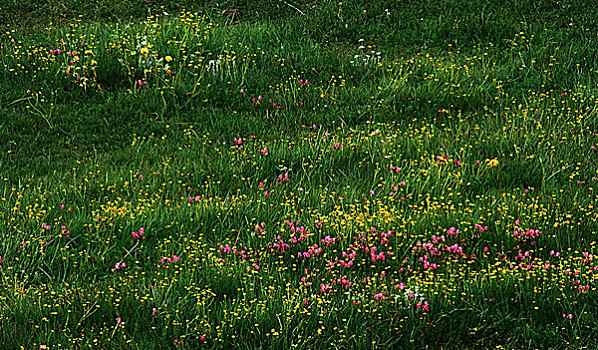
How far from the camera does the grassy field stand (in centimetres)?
453

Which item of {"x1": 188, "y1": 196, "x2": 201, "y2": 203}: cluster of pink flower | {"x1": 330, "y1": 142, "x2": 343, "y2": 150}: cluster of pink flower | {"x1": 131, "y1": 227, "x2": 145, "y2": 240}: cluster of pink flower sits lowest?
{"x1": 131, "y1": 227, "x2": 145, "y2": 240}: cluster of pink flower

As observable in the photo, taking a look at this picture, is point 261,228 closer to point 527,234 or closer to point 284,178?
point 284,178

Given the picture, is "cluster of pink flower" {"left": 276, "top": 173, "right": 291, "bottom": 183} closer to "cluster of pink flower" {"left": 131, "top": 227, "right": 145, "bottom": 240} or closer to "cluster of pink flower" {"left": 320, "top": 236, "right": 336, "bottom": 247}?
"cluster of pink flower" {"left": 320, "top": 236, "right": 336, "bottom": 247}

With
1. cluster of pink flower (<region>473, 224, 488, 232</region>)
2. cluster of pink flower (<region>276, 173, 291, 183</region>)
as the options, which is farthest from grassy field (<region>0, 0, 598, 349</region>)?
cluster of pink flower (<region>276, 173, 291, 183</region>)

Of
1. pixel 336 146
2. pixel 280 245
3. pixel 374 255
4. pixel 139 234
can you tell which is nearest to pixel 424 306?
pixel 374 255

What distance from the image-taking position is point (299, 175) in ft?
21.2

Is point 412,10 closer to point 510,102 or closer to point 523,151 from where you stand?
point 510,102

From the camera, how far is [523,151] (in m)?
6.61

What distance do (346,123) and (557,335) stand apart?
12.2ft

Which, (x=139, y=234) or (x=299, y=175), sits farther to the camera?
(x=299, y=175)

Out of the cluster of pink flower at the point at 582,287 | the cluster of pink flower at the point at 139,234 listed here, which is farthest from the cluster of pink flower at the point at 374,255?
the cluster of pink flower at the point at 139,234

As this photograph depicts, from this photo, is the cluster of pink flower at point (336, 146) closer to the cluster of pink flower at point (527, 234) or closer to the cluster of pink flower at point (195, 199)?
the cluster of pink flower at point (195, 199)

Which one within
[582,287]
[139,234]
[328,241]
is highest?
[582,287]

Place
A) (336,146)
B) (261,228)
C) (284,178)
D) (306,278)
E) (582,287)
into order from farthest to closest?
1. (336,146)
2. (284,178)
3. (261,228)
4. (306,278)
5. (582,287)
